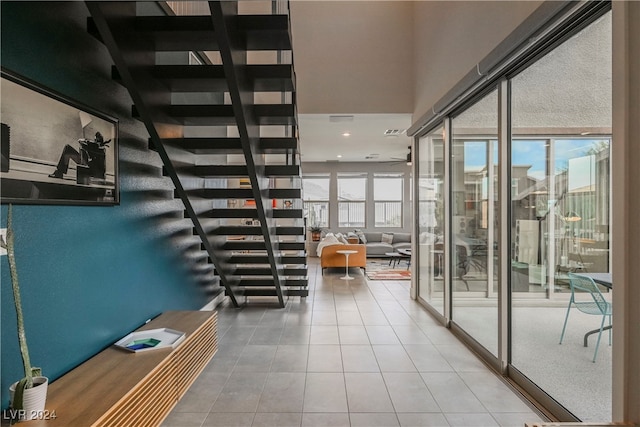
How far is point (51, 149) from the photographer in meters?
1.96

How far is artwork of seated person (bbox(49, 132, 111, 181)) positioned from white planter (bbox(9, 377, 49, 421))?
105 cm

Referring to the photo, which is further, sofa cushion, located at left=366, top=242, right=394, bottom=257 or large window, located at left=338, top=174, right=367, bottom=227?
large window, located at left=338, top=174, right=367, bottom=227

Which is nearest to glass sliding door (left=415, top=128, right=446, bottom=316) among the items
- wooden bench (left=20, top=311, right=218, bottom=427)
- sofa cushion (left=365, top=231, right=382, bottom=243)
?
wooden bench (left=20, top=311, right=218, bottom=427)

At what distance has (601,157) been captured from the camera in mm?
2055

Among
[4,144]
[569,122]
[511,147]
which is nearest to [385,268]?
[511,147]

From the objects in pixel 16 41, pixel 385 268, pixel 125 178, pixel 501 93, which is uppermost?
pixel 501 93

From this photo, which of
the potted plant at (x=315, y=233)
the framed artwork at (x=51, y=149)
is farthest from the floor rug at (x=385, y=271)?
the framed artwork at (x=51, y=149)

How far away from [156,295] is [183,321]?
42 centimetres

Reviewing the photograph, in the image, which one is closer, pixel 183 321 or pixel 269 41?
pixel 269 41

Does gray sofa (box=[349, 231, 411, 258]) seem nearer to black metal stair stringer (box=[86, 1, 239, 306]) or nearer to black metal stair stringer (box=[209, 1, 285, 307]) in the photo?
black metal stair stringer (box=[209, 1, 285, 307])

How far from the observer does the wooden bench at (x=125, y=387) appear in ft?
5.53

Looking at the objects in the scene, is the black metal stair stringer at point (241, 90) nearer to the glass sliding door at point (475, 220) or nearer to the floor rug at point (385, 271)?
the glass sliding door at point (475, 220)

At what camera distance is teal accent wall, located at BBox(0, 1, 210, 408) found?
1790 millimetres

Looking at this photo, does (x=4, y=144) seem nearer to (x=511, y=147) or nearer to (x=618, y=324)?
(x=618, y=324)
